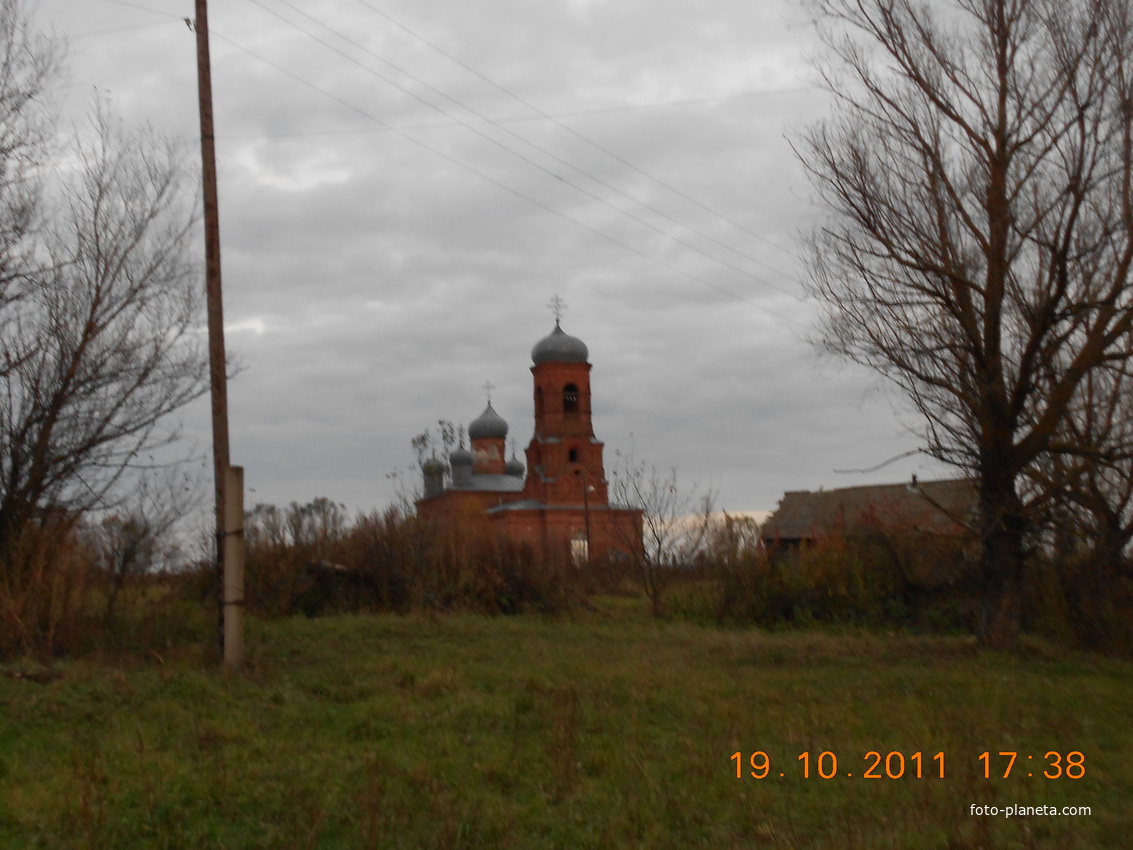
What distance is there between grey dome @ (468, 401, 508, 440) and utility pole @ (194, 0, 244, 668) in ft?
163

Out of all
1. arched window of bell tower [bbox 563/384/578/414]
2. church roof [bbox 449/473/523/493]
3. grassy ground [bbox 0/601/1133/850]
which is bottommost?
grassy ground [bbox 0/601/1133/850]

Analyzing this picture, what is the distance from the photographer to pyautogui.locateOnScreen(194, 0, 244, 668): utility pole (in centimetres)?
1131

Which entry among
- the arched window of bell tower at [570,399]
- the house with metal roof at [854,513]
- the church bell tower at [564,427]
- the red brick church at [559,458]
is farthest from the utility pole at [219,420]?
the arched window of bell tower at [570,399]

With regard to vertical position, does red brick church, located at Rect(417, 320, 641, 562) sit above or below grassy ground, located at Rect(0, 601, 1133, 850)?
above

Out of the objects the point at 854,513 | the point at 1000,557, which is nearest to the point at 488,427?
the point at 854,513

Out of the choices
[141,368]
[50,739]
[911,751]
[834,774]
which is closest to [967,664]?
[911,751]

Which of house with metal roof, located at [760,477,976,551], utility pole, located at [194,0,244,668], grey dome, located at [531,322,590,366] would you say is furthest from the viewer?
grey dome, located at [531,322,590,366]

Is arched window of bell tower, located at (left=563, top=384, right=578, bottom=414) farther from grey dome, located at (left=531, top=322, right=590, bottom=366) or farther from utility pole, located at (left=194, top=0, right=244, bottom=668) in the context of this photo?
utility pole, located at (left=194, top=0, right=244, bottom=668)

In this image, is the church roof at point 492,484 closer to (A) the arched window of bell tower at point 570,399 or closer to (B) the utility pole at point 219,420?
(A) the arched window of bell tower at point 570,399

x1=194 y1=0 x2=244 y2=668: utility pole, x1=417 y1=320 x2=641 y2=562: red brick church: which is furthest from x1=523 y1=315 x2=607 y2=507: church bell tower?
x1=194 y1=0 x2=244 y2=668: utility pole

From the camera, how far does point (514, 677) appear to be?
439 inches

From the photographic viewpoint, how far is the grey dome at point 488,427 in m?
61.6

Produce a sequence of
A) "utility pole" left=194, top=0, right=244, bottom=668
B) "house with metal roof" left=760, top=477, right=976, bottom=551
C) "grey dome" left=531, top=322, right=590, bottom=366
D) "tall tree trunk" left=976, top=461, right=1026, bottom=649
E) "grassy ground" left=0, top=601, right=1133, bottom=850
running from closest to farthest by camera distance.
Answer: "grassy ground" left=0, top=601, right=1133, bottom=850 → "utility pole" left=194, top=0, right=244, bottom=668 → "tall tree trunk" left=976, top=461, right=1026, bottom=649 → "house with metal roof" left=760, top=477, right=976, bottom=551 → "grey dome" left=531, top=322, right=590, bottom=366

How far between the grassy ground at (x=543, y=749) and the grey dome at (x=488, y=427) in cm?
4844
